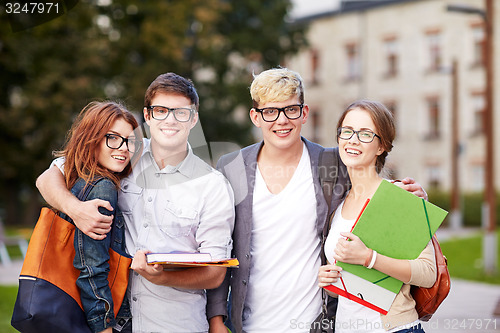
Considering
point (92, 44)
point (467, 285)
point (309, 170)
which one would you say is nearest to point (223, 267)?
point (309, 170)

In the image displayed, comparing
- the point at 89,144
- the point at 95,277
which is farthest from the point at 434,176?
the point at 95,277

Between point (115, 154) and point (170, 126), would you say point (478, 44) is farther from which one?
point (115, 154)

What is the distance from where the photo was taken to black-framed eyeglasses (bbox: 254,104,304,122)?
346cm

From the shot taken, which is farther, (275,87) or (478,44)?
(478,44)

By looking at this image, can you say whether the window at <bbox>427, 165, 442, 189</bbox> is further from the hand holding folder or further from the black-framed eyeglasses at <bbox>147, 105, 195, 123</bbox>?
the black-framed eyeglasses at <bbox>147, 105, 195, 123</bbox>

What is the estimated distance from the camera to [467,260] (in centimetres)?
1652

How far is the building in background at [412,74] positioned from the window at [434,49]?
0.18 feet

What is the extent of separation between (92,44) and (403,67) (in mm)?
22798

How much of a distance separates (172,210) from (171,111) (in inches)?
19.3

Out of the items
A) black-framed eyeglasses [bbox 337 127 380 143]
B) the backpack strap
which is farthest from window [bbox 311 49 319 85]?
black-framed eyeglasses [bbox 337 127 380 143]

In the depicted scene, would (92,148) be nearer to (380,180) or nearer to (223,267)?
(223,267)

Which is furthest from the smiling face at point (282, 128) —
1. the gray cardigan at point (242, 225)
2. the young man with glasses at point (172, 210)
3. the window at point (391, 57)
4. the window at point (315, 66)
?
the window at point (315, 66)

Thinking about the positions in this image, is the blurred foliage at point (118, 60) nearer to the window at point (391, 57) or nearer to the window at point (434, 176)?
the window at point (391, 57)

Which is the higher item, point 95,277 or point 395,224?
point 395,224
